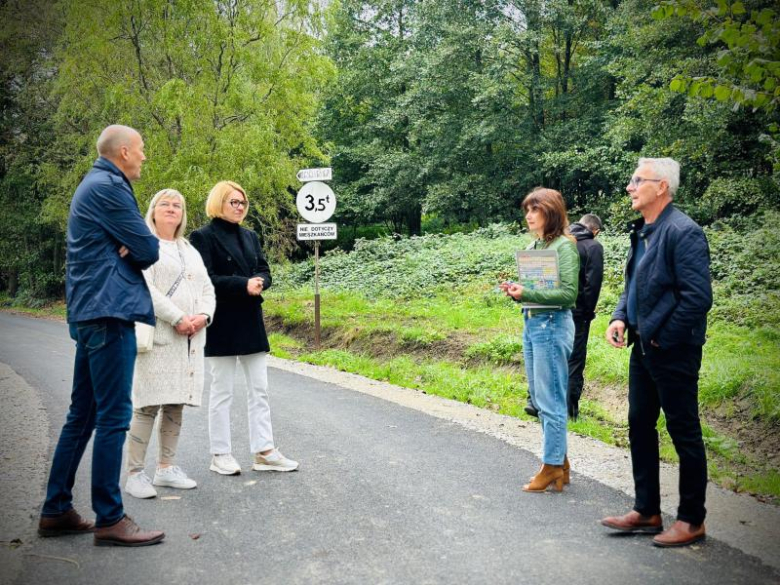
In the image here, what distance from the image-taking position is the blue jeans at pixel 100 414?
3.96 metres

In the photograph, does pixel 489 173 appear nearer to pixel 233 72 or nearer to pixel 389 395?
pixel 233 72

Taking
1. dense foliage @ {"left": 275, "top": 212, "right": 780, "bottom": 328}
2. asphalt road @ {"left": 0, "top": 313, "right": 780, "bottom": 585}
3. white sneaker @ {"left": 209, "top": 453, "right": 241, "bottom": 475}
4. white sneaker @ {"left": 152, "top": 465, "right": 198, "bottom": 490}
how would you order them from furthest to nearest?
dense foliage @ {"left": 275, "top": 212, "right": 780, "bottom": 328} → white sneaker @ {"left": 209, "top": 453, "right": 241, "bottom": 475} → white sneaker @ {"left": 152, "top": 465, "right": 198, "bottom": 490} → asphalt road @ {"left": 0, "top": 313, "right": 780, "bottom": 585}

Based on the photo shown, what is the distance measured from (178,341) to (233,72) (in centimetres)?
1364

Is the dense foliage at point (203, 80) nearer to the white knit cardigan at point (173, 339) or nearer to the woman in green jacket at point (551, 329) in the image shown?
the white knit cardigan at point (173, 339)

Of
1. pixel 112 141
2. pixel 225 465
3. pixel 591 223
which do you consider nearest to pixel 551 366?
pixel 225 465

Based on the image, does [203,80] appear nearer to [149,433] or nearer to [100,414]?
[149,433]

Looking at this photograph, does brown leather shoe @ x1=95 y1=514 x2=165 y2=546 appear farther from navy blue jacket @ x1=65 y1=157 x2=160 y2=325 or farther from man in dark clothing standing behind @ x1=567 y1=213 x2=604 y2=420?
man in dark clothing standing behind @ x1=567 y1=213 x2=604 y2=420

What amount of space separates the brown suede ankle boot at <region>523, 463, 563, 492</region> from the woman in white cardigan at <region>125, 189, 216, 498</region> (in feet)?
8.11

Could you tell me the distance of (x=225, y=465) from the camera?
5379mm

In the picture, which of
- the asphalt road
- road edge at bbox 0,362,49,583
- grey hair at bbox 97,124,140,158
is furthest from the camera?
grey hair at bbox 97,124,140,158

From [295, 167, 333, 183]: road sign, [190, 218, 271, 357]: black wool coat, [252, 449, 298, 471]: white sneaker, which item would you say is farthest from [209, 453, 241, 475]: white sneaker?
[295, 167, 333, 183]: road sign

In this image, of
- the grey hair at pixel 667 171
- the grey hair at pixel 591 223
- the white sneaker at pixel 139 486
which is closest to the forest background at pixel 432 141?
the grey hair at pixel 667 171

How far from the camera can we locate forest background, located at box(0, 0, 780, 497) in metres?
8.58

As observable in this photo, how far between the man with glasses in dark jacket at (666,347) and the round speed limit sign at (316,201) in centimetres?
907
